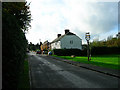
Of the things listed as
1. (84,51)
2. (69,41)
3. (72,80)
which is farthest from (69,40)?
(72,80)

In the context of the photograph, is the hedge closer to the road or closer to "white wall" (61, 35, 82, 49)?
"white wall" (61, 35, 82, 49)

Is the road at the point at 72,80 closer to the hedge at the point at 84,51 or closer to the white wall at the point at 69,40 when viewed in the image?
the hedge at the point at 84,51

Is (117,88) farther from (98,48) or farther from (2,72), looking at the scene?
(98,48)

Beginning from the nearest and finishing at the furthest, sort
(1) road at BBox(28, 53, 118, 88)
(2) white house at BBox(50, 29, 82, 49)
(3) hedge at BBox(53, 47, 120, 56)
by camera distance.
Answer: (1) road at BBox(28, 53, 118, 88), (3) hedge at BBox(53, 47, 120, 56), (2) white house at BBox(50, 29, 82, 49)

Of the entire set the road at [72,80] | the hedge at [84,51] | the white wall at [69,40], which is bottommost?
the road at [72,80]

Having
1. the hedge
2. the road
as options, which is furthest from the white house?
the road

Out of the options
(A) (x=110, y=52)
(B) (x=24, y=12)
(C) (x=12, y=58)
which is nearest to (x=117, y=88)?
(C) (x=12, y=58)

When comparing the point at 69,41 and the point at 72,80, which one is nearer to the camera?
the point at 72,80

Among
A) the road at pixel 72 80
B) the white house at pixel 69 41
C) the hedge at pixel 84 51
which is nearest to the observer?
the road at pixel 72 80

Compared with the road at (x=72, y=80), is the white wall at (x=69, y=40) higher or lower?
higher

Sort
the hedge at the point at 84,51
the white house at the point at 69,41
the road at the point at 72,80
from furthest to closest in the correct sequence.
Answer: the white house at the point at 69,41 < the hedge at the point at 84,51 < the road at the point at 72,80

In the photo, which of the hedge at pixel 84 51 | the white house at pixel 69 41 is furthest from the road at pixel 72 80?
the white house at pixel 69 41

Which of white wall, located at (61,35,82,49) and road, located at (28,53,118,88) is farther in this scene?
white wall, located at (61,35,82,49)

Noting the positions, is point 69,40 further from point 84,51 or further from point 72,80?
point 72,80
